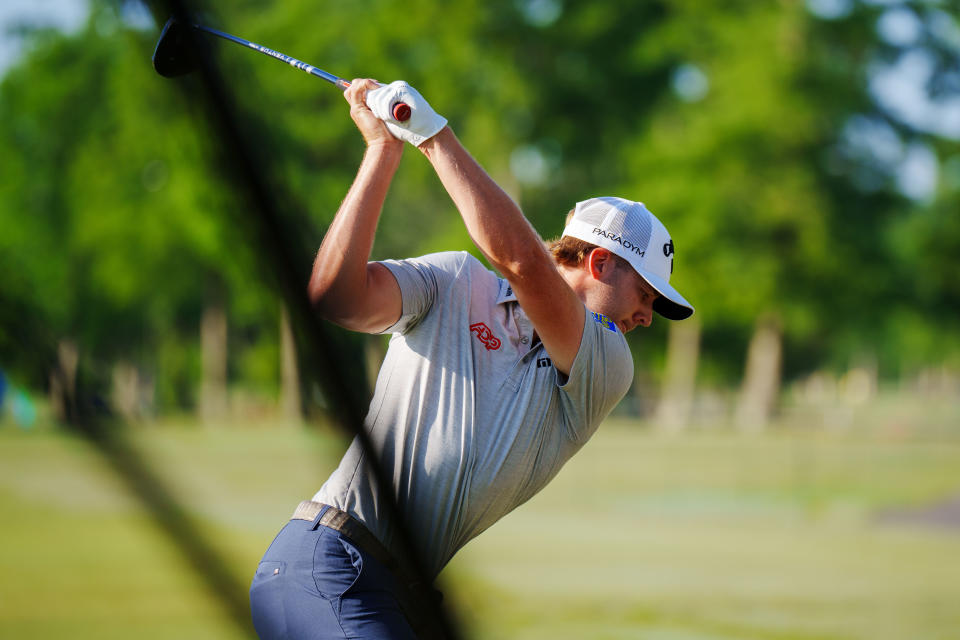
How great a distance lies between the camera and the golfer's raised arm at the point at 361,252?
2.30 m

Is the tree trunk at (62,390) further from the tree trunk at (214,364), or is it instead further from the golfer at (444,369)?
the tree trunk at (214,364)

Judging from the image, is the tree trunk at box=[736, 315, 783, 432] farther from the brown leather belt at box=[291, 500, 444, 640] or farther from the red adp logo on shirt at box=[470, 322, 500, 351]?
the brown leather belt at box=[291, 500, 444, 640]

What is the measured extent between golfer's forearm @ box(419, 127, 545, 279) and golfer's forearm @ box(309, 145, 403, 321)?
0.11 metres

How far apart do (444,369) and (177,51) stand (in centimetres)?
119

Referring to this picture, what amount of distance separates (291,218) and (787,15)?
109 feet

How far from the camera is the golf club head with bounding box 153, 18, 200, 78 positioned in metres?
1.22

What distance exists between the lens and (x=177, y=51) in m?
1.53

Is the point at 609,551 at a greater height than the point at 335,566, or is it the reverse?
the point at 609,551

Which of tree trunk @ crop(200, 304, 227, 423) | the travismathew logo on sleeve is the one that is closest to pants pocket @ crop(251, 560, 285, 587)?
the travismathew logo on sleeve

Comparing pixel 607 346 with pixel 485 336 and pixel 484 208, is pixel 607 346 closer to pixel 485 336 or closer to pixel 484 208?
pixel 485 336

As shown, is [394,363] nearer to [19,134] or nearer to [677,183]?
[677,183]

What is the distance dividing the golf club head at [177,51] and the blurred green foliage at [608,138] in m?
28.1

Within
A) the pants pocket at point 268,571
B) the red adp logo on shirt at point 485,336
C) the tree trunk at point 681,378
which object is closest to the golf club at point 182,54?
the red adp logo on shirt at point 485,336

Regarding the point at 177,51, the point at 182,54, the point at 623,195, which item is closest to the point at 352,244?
the point at 177,51
